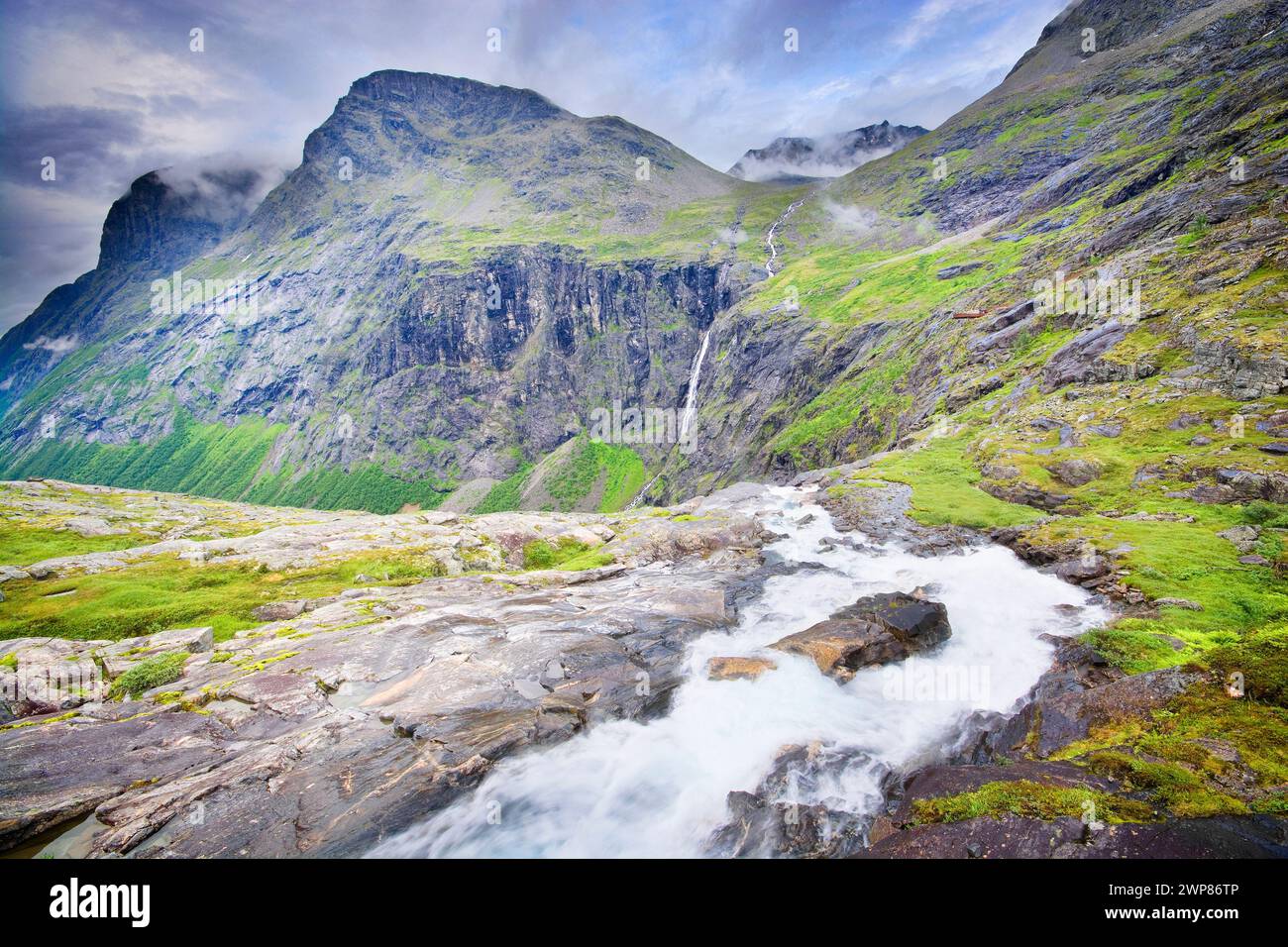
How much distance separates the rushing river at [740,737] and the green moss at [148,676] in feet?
64.3

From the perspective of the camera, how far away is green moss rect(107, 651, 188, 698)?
2484cm

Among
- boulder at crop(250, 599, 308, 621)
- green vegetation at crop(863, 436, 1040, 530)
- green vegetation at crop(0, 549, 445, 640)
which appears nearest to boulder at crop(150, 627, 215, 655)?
green vegetation at crop(0, 549, 445, 640)

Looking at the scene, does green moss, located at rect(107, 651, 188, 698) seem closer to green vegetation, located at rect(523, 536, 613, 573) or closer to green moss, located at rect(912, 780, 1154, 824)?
green vegetation, located at rect(523, 536, 613, 573)

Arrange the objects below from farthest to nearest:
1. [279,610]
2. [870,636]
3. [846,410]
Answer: [846,410] → [279,610] → [870,636]

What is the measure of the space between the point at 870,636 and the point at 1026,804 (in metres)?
15.2

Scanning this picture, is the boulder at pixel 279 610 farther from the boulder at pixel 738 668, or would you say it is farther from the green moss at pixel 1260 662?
the green moss at pixel 1260 662

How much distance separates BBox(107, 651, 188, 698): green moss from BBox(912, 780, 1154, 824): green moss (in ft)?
115

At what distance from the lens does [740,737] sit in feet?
70.0

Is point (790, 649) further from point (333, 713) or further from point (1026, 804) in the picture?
point (333, 713)

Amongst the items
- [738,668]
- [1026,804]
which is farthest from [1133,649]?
[738,668]

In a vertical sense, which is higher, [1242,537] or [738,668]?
[1242,537]
